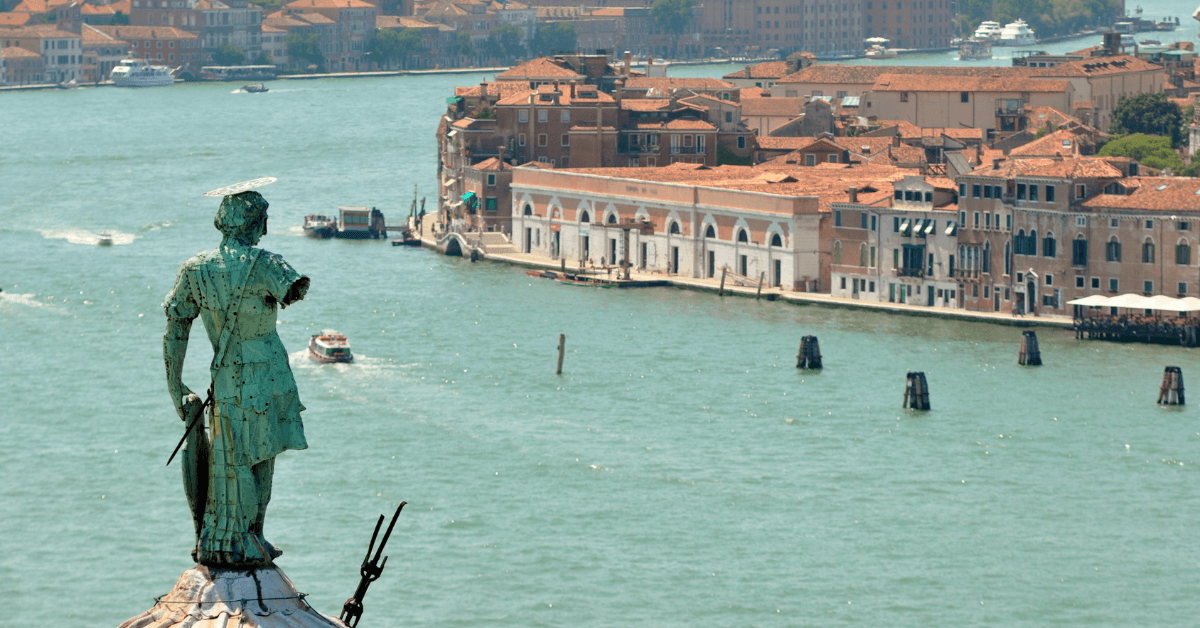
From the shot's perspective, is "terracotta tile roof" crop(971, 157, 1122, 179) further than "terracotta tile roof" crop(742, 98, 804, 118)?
No

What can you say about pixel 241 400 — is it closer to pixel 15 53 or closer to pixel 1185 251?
pixel 1185 251

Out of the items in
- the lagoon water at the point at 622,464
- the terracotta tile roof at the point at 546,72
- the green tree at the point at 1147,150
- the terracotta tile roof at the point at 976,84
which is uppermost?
the terracotta tile roof at the point at 546,72

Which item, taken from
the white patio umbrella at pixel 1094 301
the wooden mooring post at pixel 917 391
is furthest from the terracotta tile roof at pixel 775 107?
the wooden mooring post at pixel 917 391

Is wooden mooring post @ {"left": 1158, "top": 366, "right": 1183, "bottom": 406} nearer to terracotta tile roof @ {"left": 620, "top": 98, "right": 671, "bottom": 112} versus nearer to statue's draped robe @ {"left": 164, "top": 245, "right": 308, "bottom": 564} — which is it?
terracotta tile roof @ {"left": 620, "top": 98, "right": 671, "bottom": 112}

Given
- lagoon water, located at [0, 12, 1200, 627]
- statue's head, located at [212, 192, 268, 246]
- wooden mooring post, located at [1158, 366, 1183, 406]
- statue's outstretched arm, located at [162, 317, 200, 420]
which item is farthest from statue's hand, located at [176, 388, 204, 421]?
wooden mooring post, located at [1158, 366, 1183, 406]

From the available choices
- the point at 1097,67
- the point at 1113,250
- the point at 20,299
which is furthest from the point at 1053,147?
the point at 1097,67

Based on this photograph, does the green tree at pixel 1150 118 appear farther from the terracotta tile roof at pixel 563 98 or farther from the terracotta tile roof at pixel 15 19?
the terracotta tile roof at pixel 15 19

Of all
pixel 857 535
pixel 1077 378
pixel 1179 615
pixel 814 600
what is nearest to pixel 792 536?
pixel 857 535
